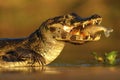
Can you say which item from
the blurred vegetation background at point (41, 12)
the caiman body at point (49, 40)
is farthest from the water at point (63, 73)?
the blurred vegetation background at point (41, 12)

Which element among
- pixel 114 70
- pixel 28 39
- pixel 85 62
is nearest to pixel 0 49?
pixel 28 39

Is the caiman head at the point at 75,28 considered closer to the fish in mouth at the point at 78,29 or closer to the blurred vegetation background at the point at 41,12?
the fish in mouth at the point at 78,29

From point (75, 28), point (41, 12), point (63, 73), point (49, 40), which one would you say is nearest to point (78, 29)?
point (75, 28)

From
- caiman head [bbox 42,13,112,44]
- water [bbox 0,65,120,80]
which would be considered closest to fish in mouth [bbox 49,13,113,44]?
caiman head [bbox 42,13,112,44]

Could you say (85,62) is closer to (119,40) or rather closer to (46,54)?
(46,54)

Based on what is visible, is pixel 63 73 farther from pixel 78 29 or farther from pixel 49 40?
pixel 49 40

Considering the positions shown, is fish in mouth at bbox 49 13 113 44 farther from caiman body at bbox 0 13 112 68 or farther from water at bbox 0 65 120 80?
water at bbox 0 65 120 80

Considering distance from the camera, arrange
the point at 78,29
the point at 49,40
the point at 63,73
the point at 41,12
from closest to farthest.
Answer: the point at 63,73 < the point at 78,29 < the point at 49,40 < the point at 41,12
